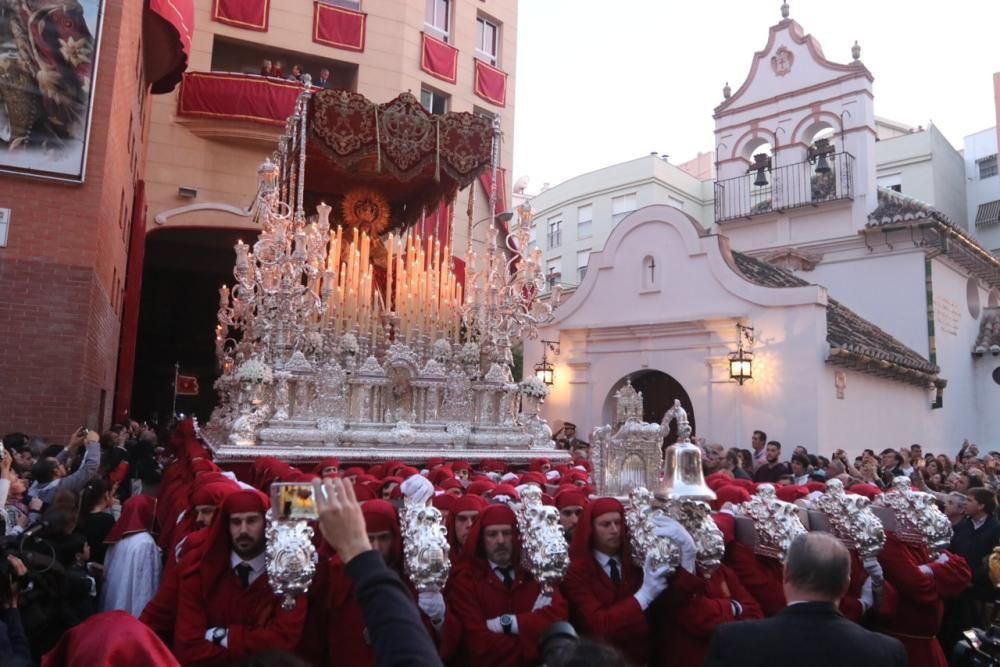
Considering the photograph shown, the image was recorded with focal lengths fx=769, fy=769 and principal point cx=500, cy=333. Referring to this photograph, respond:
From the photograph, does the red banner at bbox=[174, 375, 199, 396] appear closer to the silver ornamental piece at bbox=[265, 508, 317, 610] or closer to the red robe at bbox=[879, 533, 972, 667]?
the silver ornamental piece at bbox=[265, 508, 317, 610]

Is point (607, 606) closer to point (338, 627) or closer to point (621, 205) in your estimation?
point (338, 627)

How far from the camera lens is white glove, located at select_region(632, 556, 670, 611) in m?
3.91

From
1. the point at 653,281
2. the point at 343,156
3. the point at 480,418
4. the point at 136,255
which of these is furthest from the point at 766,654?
the point at 136,255

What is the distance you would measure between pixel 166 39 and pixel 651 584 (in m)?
13.2

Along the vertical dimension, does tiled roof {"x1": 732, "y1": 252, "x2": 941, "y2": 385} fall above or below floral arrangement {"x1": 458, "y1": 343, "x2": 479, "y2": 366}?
above

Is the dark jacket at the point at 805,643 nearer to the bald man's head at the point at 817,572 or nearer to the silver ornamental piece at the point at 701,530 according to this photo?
the bald man's head at the point at 817,572

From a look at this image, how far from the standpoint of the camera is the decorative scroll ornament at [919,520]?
4.78 meters

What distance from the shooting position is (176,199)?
16891 mm

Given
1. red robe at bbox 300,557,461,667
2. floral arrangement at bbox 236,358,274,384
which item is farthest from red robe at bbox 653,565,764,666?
floral arrangement at bbox 236,358,274,384

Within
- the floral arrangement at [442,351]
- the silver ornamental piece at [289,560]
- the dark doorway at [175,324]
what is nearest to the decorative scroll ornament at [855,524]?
the silver ornamental piece at [289,560]

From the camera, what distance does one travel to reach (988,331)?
802 inches

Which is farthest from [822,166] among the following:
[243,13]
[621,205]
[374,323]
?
[243,13]

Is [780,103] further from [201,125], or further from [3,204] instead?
[3,204]

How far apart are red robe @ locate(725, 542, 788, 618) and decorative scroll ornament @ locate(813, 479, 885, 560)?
482mm
